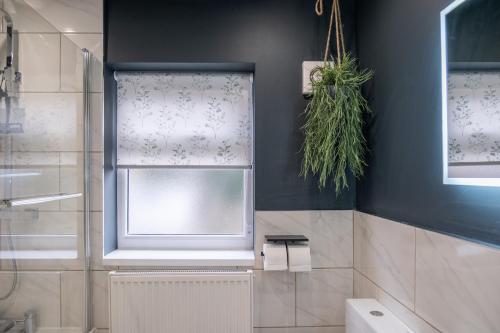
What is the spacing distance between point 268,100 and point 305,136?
30 centimetres

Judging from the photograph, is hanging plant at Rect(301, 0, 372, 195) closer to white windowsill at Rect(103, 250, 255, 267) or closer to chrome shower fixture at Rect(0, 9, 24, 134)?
white windowsill at Rect(103, 250, 255, 267)

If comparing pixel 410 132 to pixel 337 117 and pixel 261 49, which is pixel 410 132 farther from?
pixel 261 49

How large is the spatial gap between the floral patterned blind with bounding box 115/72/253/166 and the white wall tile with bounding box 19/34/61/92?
1.22 feet

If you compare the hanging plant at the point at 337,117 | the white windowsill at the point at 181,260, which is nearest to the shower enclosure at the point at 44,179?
the white windowsill at the point at 181,260

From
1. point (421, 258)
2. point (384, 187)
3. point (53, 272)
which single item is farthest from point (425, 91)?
point (53, 272)

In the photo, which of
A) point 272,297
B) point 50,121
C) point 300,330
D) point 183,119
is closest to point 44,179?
point 50,121

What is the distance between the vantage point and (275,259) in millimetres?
1529

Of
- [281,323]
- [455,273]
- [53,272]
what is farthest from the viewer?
[281,323]

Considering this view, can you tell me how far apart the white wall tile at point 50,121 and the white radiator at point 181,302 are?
2.55ft

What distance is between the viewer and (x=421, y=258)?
107 centimetres

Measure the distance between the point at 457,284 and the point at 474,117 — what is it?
1.71 feet

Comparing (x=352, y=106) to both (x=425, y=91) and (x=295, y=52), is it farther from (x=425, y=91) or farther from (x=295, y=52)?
(x=295, y=52)

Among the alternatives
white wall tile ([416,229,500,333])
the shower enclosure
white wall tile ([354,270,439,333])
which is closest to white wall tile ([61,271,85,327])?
the shower enclosure

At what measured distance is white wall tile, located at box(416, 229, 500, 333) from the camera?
79 cm
